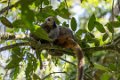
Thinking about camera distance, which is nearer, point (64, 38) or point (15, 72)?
point (15, 72)

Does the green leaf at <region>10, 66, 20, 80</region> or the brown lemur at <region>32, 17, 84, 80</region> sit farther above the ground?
the brown lemur at <region>32, 17, 84, 80</region>

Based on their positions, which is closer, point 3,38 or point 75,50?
point 3,38

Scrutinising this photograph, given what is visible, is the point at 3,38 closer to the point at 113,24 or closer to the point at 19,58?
the point at 19,58

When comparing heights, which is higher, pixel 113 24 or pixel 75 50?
pixel 113 24

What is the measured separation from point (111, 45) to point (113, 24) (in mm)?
212

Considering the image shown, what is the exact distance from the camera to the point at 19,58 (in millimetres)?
3109

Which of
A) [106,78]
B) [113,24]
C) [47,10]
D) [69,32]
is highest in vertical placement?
[47,10]

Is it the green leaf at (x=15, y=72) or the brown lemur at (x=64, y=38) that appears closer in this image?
the green leaf at (x=15, y=72)

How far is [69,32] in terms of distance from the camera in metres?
4.18

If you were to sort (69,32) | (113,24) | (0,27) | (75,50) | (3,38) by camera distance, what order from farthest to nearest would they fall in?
(69,32), (75,50), (0,27), (113,24), (3,38)

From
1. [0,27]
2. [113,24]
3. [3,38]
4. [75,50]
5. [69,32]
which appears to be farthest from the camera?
[69,32]

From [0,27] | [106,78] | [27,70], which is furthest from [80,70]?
[0,27]

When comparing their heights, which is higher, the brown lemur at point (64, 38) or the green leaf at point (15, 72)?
the brown lemur at point (64, 38)

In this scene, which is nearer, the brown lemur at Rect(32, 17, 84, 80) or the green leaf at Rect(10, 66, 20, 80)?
the green leaf at Rect(10, 66, 20, 80)
